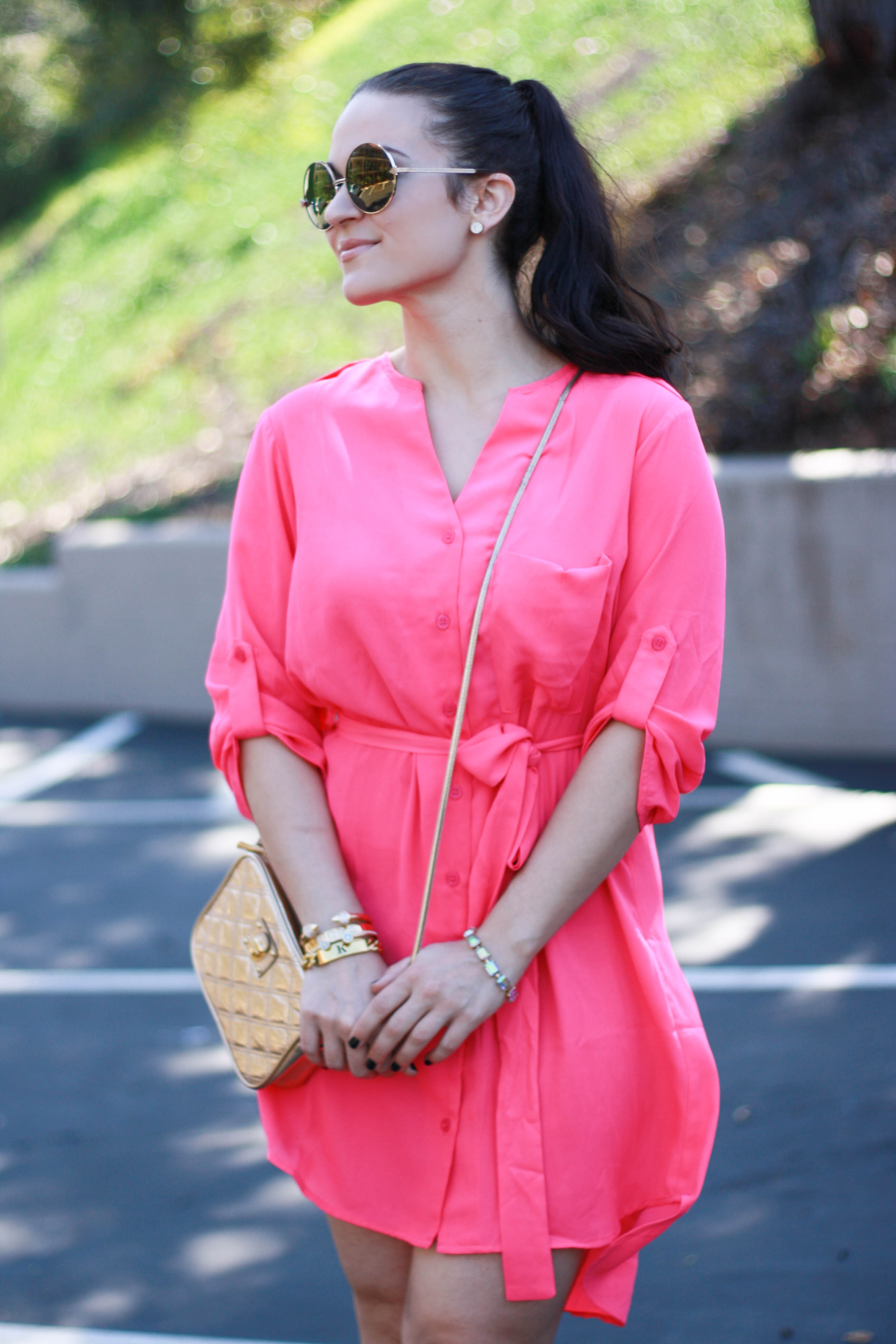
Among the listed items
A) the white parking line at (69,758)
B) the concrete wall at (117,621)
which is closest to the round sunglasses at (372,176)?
the white parking line at (69,758)

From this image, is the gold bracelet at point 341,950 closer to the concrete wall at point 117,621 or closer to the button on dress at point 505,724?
the button on dress at point 505,724

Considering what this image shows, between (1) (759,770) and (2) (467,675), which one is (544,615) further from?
(1) (759,770)

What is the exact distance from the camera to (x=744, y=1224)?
126 inches

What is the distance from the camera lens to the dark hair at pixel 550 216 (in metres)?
1.92

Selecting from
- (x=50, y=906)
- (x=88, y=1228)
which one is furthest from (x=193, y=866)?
(x=88, y=1228)

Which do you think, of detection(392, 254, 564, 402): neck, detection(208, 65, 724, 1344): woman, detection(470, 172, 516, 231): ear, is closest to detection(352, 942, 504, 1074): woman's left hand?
detection(208, 65, 724, 1344): woman

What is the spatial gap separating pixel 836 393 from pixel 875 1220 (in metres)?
5.21

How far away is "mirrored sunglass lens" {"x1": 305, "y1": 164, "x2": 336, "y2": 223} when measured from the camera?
6.38 ft

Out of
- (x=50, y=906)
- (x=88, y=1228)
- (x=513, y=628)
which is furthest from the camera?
(x=50, y=906)

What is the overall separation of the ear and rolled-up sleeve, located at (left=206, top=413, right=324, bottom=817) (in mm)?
440

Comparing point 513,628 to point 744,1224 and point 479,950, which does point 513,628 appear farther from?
point 744,1224

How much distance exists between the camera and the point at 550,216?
2.00m

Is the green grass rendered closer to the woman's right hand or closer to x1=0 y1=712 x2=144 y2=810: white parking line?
x1=0 y1=712 x2=144 y2=810: white parking line

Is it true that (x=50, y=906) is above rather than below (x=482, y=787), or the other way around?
below
